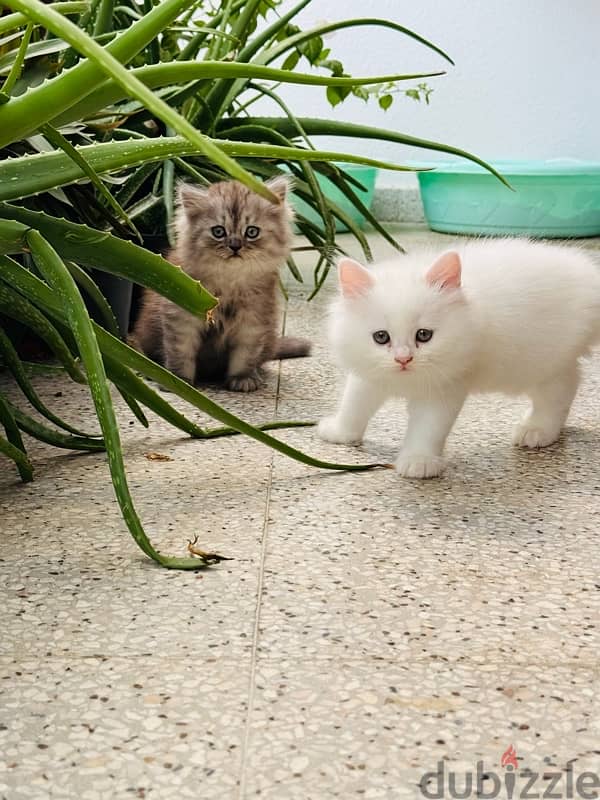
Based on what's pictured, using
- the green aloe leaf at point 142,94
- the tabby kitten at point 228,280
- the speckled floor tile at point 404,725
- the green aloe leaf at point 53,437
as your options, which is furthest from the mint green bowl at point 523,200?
the green aloe leaf at point 142,94

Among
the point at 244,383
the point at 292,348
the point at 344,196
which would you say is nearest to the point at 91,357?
the point at 244,383

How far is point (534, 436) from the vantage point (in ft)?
5.12

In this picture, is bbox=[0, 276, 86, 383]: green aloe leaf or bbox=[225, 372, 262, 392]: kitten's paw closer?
bbox=[0, 276, 86, 383]: green aloe leaf

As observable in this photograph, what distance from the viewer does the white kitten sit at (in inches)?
54.9

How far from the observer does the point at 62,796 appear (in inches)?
27.6

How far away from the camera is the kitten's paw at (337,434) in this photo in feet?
5.11

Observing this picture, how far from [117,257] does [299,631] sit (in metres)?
0.48

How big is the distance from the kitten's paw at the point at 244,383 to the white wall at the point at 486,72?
2.74 m

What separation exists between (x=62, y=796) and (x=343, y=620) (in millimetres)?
353

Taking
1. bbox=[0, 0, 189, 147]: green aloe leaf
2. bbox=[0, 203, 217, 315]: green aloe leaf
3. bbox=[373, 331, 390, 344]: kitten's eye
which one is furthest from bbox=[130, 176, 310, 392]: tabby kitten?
bbox=[0, 0, 189, 147]: green aloe leaf

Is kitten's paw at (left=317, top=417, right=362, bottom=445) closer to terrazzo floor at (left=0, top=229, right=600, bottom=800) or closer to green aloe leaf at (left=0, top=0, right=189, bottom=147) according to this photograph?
terrazzo floor at (left=0, top=229, right=600, bottom=800)

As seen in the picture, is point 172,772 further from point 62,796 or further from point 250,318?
point 250,318

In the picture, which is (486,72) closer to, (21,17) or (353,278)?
(353,278)

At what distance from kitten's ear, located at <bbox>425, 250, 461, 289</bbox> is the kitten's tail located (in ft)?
2.55
